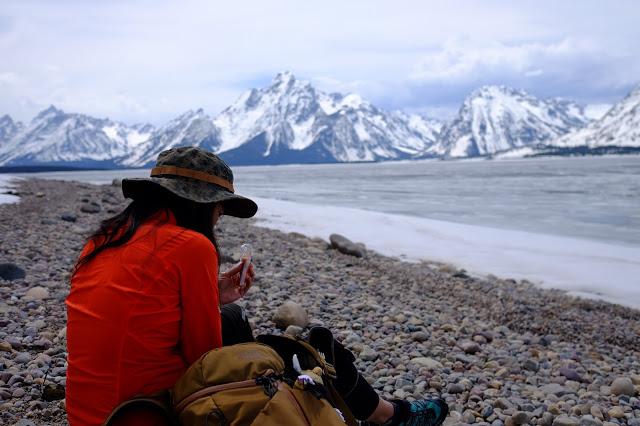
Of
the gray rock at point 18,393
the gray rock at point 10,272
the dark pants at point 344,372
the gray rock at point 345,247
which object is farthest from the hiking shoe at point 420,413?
the gray rock at point 345,247

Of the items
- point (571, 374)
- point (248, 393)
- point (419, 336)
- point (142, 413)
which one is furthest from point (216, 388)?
point (571, 374)

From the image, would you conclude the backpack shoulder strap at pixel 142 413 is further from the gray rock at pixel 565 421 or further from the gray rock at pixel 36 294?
the gray rock at pixel 36 294

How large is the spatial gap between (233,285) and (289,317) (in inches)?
132

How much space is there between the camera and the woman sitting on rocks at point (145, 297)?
2982 millimetres

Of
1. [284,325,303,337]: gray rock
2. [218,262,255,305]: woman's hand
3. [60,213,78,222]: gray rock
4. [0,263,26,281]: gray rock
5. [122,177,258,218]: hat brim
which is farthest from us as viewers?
[60,213,78,222]: gray rock

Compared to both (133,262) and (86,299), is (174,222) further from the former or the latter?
(86,299)

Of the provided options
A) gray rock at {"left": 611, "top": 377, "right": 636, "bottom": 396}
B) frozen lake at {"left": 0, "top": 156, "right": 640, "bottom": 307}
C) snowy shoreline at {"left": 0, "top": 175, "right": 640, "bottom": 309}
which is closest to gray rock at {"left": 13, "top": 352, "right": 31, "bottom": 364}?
gray rock at {"left": 611, "top": 377, "right": 636, "bottom": 396}

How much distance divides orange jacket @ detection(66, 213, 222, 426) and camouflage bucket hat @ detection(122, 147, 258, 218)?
0.23 meters

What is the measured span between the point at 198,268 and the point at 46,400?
299 centimetres

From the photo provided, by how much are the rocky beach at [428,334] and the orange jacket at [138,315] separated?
198cm

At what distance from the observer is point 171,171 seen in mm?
3459

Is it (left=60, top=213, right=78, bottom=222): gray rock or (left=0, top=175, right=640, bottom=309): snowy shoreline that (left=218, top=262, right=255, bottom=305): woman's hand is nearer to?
(left=0, top=175, right=640, bottom=309): snowy shoreline

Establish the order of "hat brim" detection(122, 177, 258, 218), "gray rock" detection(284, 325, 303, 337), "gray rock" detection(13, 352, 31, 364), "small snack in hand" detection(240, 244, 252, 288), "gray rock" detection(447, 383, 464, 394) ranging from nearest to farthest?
"hat brim" detection(122, 177, 258, 218), "small snack in hand" detection(240, 244, 252, 288), "gray rock" detection(13, 352, 31, 364), "gray rock" detection(447, 383, 464, 394), "gray rock" detection(284, 325, 303, 337)

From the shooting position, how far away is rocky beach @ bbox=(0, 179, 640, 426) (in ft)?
18.2
